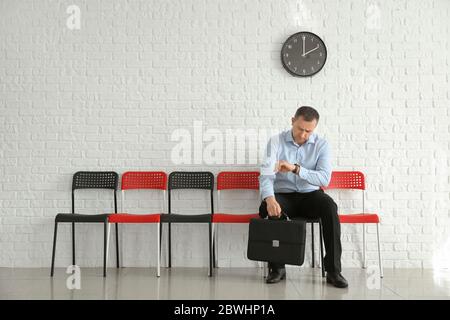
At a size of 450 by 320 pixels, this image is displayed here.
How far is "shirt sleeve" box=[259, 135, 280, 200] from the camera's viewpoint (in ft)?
10.9

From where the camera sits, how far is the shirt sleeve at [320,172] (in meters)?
3.31

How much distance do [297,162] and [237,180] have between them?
61 cm

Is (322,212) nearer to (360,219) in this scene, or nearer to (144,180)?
(360,219)

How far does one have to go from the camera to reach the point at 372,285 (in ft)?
10.3

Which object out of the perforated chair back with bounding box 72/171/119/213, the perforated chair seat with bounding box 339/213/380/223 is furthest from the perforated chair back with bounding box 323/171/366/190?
the perforated chair back with bounding box 72/171/119/213

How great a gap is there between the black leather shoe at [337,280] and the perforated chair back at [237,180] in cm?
105

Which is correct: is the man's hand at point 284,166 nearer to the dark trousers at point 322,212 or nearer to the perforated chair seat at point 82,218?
the dark trousers at point 322,212

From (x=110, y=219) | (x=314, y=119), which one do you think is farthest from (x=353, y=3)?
(x=110, y=219)

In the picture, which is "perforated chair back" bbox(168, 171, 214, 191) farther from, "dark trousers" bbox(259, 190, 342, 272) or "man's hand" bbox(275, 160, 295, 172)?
"man's hand" bbox(275, 160, 295, 172)

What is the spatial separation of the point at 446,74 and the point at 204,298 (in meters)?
2.80

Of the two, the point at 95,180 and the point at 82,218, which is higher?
the point at 95,180

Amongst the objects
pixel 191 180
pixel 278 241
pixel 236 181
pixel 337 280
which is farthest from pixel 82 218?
pixel 337 280

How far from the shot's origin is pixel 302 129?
3.35m

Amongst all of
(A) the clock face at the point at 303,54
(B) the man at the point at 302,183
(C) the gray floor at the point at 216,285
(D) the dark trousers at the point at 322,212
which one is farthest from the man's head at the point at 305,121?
(C) the gray floor at the point at 216,285
